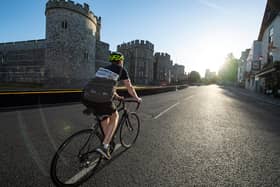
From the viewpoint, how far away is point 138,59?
7056 centimetres

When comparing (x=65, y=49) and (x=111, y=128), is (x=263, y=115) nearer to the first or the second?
(x=111, y=128)

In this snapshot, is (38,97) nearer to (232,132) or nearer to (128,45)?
(232,132)

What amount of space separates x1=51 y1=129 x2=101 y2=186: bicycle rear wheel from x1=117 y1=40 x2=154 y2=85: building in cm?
6662

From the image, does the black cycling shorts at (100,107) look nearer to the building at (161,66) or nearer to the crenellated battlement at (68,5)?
the crenellated battlement at (68,5)

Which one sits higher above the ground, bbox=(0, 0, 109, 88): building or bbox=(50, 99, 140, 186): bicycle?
bbox=(0, 0, 109, 88): building

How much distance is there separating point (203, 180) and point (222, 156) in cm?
132

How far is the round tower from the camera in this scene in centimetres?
2922

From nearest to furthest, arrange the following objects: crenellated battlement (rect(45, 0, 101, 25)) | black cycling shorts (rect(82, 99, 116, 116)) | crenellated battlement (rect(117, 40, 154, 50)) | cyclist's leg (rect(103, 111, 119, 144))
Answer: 1. black cycling shorts (rect(82, 99, 116, 116))
2. cyclist's leg (rect(103, 111, 119, 144))
3. crenellated battlement (rect(45, 0, 101, 25))
4. crenellated battlement (rect(117, 40, 154, 50))

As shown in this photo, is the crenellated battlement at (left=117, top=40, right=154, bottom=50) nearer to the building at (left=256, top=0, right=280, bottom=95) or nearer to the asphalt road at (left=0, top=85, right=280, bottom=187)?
the building at (left=256, top=0, right=280, bottom=95)

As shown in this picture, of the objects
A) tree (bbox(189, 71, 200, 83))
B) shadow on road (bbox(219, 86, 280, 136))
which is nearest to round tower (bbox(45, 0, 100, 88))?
shadow on road (bbox(219, 86, 280, 136))

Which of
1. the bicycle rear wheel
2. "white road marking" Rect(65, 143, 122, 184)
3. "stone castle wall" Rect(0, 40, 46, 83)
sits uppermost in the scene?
"stone castle wall" Rect(0, 40, 46, 83)

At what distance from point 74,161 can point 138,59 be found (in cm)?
6861

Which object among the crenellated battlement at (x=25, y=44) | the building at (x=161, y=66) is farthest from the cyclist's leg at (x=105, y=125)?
A: the building at (x=161, y=66)

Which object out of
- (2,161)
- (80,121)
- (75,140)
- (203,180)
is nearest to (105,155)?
(75,140)
